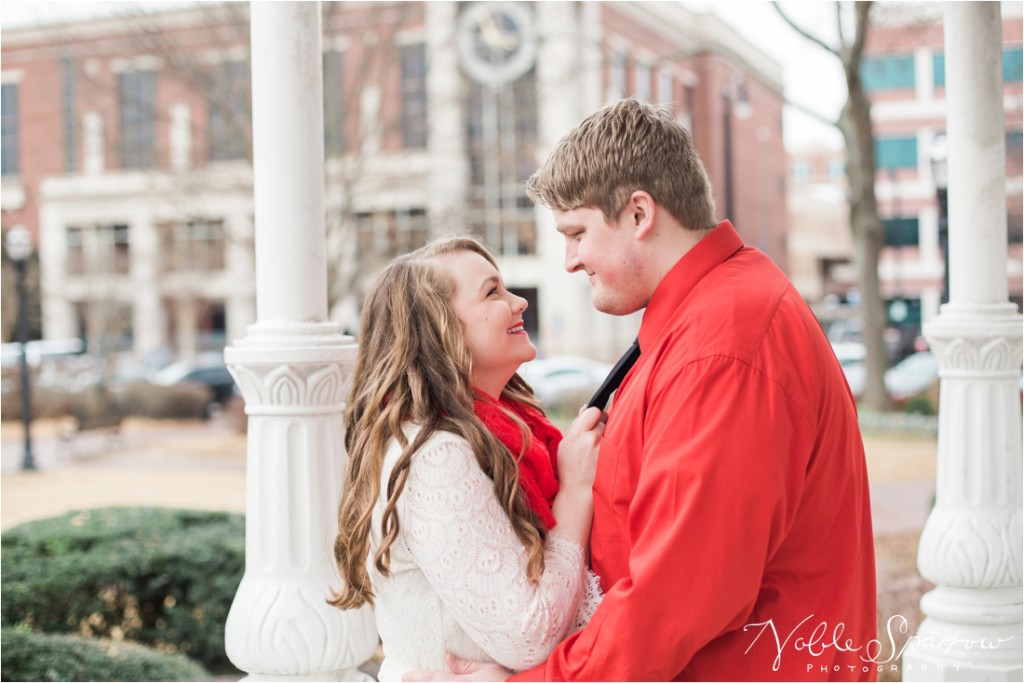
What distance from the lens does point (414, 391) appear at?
2.34 metres

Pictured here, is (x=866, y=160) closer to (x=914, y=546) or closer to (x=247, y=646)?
(x=914, y=546)

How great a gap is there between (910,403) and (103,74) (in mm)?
19925

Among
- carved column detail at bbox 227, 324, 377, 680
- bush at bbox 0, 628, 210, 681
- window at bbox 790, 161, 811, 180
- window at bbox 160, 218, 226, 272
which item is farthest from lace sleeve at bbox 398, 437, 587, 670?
window at bbox 790, 161, 811, 180

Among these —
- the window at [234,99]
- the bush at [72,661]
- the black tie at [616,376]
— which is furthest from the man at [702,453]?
the window at [234,99]

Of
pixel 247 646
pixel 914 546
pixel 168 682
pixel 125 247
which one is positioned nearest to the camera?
pixel 247 646

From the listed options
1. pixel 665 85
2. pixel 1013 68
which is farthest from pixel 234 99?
pixel 665 85

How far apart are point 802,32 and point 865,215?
15.1 feet

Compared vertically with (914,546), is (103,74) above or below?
above

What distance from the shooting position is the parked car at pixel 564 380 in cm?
2144

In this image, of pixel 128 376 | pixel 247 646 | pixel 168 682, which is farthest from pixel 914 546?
pixel 128 376

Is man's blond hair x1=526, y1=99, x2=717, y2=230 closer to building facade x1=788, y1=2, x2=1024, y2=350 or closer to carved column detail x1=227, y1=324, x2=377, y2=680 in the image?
carved column detail x1=227, y1=324, x2=377, y2=680

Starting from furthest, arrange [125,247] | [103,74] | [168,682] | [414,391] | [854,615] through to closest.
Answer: [125,247], [103,74], [168,682], [414,391], [854,615]

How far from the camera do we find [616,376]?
252cm

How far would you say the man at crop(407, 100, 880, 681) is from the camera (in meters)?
1.87
